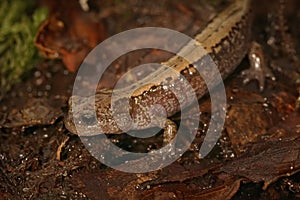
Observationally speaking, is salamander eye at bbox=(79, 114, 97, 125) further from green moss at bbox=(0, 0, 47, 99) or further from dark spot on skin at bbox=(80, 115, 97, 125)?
green moss at bbox=(0, 0, 47, 99)

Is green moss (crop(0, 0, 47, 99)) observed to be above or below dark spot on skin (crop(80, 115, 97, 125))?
below

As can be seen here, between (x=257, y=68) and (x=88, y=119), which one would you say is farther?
(x=257, y=68)

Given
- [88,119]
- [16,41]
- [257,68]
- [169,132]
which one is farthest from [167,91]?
[16,41]

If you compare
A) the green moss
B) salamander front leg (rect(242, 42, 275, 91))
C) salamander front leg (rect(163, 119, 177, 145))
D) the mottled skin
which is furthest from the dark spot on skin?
salamander front leg (rect(242, 42, 275, 91))

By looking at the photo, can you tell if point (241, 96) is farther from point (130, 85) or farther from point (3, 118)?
point (3, 118)

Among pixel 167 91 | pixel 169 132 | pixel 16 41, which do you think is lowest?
pixel 16 41

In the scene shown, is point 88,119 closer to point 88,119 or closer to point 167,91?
point 88,119
